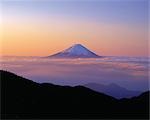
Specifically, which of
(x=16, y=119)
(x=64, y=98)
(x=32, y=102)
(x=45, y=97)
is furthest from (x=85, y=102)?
(x=16, y=119)

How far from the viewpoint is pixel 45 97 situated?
87.3ft

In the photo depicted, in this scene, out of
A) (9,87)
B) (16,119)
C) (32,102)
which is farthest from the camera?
(9,87)

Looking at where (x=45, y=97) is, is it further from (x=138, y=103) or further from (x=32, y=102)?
(x=138, y=103)

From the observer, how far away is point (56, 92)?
28328 millimetres

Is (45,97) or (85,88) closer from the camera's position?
(45,97)

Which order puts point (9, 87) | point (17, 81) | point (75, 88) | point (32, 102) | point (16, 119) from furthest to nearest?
point (75, 88) → point (17, 81) → point (9, 87) → point (32, 102) → point (16, 119)

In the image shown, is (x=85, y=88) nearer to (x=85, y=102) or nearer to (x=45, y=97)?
(x=85, y=102)

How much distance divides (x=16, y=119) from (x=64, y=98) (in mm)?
13733

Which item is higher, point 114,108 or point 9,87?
point 9,87

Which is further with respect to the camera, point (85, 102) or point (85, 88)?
point (85, 88)

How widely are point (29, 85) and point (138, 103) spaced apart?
944 centimetres

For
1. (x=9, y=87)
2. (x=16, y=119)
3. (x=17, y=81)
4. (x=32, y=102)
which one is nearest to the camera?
(x=16, y=119)

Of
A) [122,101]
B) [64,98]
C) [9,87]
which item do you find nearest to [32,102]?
[9,87]

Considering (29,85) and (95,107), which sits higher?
(29,85)
